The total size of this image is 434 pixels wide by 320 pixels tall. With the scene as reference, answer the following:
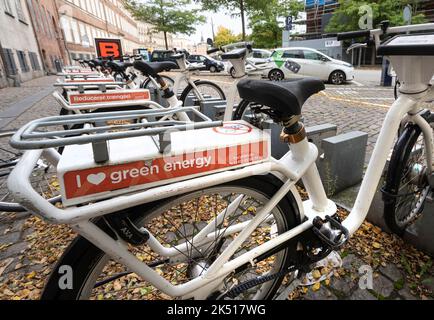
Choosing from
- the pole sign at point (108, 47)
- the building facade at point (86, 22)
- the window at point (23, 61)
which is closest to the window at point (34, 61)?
the window at point (23, 61)

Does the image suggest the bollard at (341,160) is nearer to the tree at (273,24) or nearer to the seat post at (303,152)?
the seat post at (303,152)

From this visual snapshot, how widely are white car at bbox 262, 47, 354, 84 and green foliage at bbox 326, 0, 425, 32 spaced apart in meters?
11.5

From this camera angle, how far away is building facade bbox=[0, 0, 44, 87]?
15.0m

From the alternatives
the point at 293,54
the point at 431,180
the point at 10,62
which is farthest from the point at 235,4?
the point at 431,180

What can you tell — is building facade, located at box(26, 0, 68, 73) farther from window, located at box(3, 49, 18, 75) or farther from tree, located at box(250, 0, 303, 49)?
tree, located at box(250, 0, 303, 49)

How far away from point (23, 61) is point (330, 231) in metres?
23.4

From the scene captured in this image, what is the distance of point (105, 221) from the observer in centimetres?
100

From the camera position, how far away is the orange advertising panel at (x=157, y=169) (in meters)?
0.88

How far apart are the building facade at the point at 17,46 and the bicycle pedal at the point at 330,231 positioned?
17.5m

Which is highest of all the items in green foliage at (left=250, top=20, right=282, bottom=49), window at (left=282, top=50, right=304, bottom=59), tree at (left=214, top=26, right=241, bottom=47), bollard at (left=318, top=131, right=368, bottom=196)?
tree at (left=214, top=26, right=241, bottom=47)

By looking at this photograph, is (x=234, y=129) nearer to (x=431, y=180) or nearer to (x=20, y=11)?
(x=431, y=180)

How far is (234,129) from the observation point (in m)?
1.30

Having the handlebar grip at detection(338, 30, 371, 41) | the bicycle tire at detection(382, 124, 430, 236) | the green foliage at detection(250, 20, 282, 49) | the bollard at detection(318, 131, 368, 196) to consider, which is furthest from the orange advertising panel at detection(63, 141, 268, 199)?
the green foliage at detection(250, 20, 282, 49)
